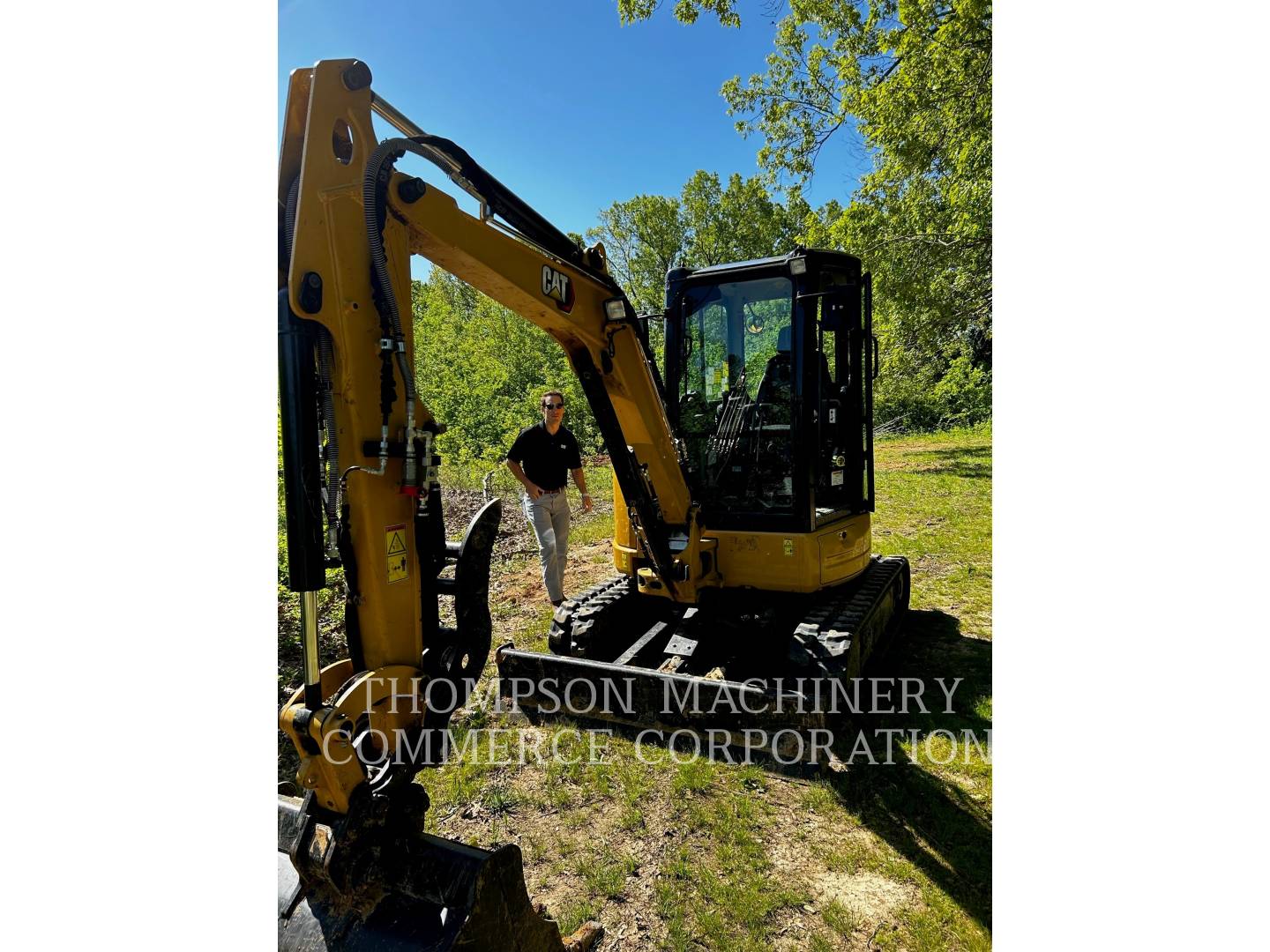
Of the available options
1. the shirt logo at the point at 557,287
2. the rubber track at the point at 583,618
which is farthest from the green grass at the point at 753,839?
the shirt logo at the point at 557,287

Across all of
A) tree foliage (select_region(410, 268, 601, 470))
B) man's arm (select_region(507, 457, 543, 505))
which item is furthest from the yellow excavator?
tree foliage (select_region(410, 268, 601, 470))

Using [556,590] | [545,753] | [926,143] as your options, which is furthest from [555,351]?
[545,753]

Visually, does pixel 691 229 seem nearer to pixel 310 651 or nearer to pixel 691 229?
pixel 691 229

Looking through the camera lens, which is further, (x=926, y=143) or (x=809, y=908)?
(x=926, y=143)

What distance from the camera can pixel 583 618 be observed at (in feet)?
15.0

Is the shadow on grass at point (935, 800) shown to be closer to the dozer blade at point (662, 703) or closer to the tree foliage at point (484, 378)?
the dozer blade at point (662, 703)

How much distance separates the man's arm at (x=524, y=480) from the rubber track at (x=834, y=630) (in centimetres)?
244

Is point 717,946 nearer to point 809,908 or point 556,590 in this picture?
point 809,908

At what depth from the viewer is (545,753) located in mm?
3910

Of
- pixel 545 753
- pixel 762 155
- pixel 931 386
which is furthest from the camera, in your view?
pixel 931 386

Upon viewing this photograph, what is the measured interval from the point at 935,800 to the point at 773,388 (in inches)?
102

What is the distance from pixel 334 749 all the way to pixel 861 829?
2465 mm

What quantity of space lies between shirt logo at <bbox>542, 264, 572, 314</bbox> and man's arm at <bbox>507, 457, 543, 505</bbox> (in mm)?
2306

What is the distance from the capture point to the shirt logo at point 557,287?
317 centimetres
